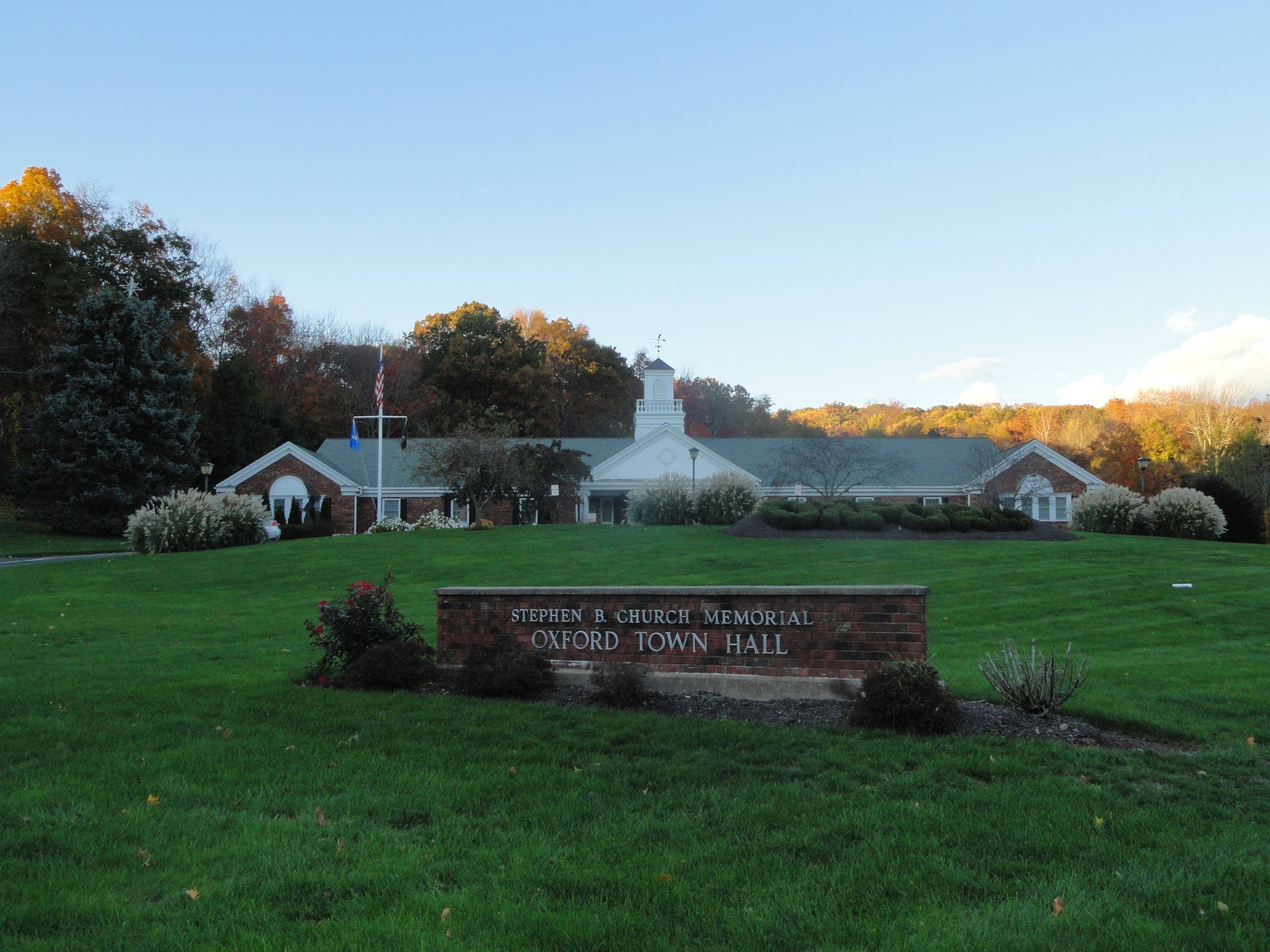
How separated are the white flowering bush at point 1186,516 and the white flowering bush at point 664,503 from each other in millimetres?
12835

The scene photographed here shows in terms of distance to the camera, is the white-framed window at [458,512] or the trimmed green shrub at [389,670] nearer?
the trimmed green shrub at [389,670]

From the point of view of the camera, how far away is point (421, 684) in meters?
8.80

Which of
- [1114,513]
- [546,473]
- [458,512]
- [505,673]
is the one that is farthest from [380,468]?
[505,673]

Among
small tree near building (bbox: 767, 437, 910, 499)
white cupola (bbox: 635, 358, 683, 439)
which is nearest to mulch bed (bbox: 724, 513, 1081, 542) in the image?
small tree near building (bbox: 767, 437, 910, 499)

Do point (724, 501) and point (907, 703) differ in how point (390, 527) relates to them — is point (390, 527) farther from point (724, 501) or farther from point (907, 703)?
point (907, 703)

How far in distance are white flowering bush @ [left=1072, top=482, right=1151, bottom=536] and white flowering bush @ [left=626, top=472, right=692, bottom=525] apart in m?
11.2

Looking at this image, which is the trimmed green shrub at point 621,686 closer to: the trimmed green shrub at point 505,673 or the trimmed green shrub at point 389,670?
the trimmed green shrub at point 505,673

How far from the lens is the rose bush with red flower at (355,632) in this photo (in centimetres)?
927

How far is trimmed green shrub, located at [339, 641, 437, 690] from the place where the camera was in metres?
8.66

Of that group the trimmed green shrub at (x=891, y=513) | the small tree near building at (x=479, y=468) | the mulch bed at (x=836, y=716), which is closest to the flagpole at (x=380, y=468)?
the small tree near building at (x=479, y=468)

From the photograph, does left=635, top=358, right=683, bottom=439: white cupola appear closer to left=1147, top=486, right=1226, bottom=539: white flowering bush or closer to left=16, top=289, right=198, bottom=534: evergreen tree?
left=16, top=289, right=198, bottom=534: evergreen tree

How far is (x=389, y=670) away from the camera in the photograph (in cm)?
865

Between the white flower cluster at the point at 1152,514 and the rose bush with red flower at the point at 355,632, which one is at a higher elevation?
the white flower cluster at the point at 1152,514

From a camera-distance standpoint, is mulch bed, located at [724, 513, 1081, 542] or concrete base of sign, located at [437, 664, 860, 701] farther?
mulch bed, located at [724, 513, 1081, 542]
